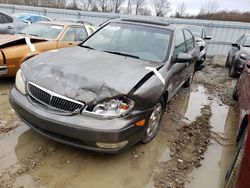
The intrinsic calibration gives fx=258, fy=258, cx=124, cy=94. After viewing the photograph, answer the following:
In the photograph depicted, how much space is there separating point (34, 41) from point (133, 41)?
2.73 metres

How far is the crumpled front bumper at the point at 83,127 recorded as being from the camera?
109 inches

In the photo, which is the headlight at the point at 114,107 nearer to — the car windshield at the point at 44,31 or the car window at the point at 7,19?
the car windshield at the point at 44,31

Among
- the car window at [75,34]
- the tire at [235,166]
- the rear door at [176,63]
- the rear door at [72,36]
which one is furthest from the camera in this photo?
the car window at [75,34]

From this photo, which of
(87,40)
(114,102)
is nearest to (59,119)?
(114,102)

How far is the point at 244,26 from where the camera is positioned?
1502 centimetres

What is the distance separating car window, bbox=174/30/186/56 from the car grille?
2.14 meters

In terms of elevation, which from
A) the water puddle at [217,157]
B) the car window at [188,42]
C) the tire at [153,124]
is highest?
the car window at [188,42]

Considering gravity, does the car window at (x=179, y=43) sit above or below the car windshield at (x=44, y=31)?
above

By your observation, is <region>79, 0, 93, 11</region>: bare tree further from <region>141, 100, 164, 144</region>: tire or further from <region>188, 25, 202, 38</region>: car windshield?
<region>141, 100, 164, 144</region>: tire

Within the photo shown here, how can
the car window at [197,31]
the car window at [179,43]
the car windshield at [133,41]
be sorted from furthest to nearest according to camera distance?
the car window at [197,31], the car window at [179,43], the car windshield at [133,41]

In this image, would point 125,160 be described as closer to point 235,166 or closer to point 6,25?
point 235,166

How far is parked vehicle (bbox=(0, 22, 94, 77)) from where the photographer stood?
519 cm

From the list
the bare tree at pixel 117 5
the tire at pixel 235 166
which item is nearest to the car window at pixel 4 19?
the tire at pixel 235 166

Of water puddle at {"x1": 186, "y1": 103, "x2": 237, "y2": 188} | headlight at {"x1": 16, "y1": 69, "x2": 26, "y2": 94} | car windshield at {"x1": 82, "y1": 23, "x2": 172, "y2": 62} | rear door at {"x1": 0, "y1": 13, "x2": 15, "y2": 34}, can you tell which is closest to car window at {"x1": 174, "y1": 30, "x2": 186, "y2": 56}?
car windshield at {"x1": 82, "y1": 23, "x2": 172, "y2": 62}
